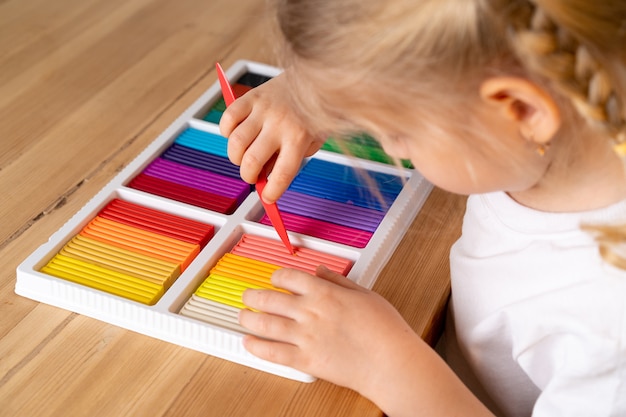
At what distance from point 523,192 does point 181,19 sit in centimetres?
67

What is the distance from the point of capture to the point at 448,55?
0.55 meters

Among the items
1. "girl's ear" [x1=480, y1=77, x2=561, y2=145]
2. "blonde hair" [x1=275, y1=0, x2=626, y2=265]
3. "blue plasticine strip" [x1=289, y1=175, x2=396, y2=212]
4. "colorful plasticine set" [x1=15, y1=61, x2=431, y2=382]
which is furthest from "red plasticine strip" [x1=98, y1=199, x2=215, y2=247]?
"girl's ear" [x1=480, y1=77, x2=561, y2=145]

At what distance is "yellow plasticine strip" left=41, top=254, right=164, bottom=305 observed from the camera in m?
0.75

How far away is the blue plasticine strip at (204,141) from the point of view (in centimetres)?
95

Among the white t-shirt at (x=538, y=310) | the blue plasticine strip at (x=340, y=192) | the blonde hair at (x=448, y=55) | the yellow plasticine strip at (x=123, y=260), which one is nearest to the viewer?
the blonde hair at (x=448, y=55)

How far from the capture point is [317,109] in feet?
2.22

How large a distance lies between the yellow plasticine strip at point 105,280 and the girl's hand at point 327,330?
0.32ft

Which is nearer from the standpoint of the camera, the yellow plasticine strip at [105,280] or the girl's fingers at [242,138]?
the yellow plasticine strip at [105,280]

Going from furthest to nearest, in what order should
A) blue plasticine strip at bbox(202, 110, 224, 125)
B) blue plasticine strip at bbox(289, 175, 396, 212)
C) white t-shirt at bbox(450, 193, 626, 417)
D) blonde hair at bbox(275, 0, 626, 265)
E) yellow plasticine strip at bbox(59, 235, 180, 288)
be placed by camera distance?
blue plasticine strip at bbox(202, 110, 224, 125), blue plasticine strip at bbox(289, 175, 396, 212), yellow plasticine strip at bbox(59, 235, 180, 288), white t-shirt at bbox(450, 193, 626, 417), blonde hair at bbox(275, 0, 626, 265)

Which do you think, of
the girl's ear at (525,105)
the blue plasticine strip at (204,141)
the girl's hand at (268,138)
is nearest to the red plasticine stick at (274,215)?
the girl's hand at (268,138)

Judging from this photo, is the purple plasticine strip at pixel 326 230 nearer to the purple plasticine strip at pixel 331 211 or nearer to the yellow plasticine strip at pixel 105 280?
the purple plasticine strip at pixel 331 211

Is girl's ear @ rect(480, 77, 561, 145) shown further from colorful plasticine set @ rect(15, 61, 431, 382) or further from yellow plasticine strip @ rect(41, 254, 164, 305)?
yellow plasticine strip @ rect(41, 254, 164, 305)

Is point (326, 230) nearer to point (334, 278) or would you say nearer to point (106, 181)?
point (334, 278)

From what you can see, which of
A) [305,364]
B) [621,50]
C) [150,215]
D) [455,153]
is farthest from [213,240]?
[621,50]
